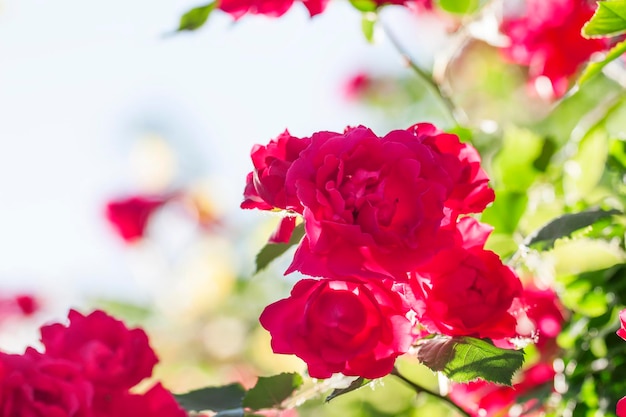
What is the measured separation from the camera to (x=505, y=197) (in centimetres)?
80

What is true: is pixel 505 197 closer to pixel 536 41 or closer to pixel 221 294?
pixel 536 41

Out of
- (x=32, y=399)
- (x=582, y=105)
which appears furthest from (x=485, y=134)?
(x=582, y=105)

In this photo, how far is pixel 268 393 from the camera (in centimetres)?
61

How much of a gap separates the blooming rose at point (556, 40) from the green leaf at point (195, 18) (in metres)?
0.43

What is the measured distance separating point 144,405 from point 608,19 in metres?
0.41

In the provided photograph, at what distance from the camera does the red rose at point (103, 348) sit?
0.59 meters

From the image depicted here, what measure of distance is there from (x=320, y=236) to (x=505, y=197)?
0.38 m

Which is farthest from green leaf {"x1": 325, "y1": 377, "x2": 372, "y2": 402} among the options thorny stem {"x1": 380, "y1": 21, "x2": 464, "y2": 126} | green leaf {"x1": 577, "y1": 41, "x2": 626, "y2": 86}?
thorny stem {"x1": 380, "y1": 21, "x2": 464, "y2": 126}

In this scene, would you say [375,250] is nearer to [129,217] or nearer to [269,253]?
[269,253]

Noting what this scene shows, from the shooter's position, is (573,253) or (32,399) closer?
(32,399)

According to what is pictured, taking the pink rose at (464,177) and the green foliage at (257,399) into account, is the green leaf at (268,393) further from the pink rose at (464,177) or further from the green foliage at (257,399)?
the pink rose at (464,177)

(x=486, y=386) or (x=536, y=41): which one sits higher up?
(x=536, y=41)

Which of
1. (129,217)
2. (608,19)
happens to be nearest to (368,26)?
(608,19)

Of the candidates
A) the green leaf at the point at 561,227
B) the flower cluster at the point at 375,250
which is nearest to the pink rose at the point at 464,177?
the flower cluster at the point at 375,250
